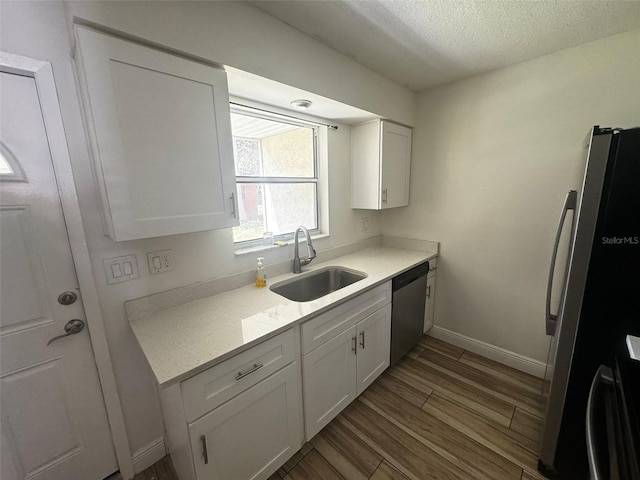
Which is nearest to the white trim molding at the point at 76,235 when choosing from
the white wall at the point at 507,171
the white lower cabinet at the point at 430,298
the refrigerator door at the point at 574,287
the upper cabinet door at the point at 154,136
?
the upper cabinet door at the point at 154,136

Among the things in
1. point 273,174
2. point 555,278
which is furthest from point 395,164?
point 555,278

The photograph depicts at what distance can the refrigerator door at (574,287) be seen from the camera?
106 centimetres

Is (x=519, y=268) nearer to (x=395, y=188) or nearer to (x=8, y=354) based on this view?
(x=395, y=188)

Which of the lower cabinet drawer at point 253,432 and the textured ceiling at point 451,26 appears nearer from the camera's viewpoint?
the lower cabinet drawer at point 253,432

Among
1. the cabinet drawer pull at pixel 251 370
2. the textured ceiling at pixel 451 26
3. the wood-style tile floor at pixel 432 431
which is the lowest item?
the wood-style tile floor at pixel 432 431

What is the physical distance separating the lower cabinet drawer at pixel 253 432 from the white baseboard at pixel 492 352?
176cm

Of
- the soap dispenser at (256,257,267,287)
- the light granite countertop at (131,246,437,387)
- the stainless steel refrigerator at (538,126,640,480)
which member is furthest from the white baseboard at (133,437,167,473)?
the stainless steel refrigerator at (538,126,640,480)

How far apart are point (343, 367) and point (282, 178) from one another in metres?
1.43

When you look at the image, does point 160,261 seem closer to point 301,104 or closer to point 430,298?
point 301,104

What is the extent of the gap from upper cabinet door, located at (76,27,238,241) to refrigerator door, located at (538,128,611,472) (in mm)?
1641

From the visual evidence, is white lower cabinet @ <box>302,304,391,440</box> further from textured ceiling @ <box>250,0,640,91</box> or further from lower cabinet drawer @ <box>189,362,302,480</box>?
textured ceiling @ <box>250,0,640,91</box>

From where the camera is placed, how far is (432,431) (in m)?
1.58

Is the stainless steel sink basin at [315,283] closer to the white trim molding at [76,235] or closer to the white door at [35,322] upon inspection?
the white trim molding at [76,235]

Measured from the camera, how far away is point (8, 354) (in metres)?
1.04
